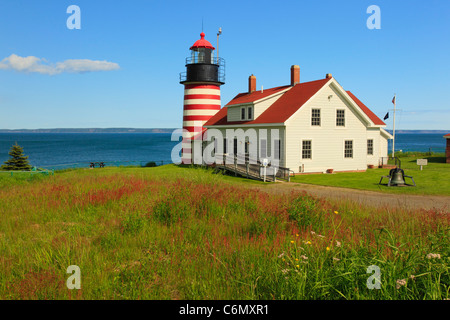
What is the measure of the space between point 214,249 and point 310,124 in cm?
2155

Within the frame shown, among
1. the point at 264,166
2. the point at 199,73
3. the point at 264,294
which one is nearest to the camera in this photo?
Result: the point at 264,294

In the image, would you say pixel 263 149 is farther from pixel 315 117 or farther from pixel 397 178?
pixel 397 178

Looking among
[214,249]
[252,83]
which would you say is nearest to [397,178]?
[214,249]

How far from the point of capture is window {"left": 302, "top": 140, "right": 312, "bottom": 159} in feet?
87.0

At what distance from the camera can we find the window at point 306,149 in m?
26.5

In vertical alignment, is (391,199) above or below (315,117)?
below

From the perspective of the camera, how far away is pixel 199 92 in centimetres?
3444

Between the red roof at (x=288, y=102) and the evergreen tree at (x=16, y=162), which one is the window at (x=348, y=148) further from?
the evergreen tree at (x=16, y=162)

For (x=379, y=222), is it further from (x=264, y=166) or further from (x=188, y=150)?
(x=188, y=150)

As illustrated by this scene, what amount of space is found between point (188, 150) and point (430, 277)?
1288 inches

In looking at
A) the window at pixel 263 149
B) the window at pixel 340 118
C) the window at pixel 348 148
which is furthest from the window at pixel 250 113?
the window at pixel 348 148

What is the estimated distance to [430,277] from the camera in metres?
4.50
